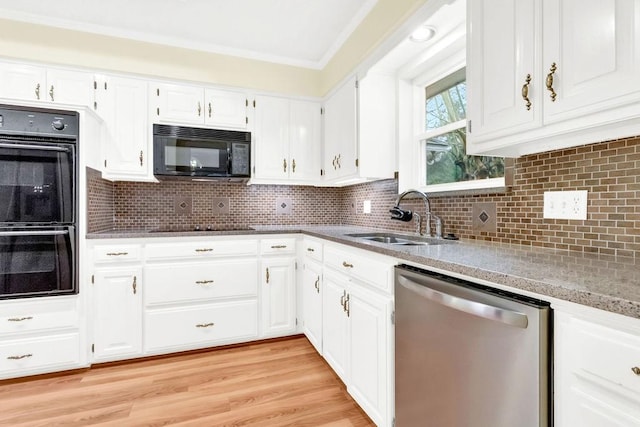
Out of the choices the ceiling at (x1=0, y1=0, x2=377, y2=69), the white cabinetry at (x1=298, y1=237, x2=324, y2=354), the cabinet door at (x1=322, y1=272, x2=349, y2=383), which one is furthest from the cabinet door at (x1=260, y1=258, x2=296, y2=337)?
the ceiling at (x1=0, y1=0, x2=377, y2=69)

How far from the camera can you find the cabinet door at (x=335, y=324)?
1810 millimetres

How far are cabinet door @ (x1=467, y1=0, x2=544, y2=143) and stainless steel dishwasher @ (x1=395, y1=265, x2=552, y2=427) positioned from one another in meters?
0.64

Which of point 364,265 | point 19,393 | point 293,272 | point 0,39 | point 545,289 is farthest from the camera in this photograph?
point 293,272

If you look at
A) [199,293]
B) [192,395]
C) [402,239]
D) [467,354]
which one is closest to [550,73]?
[467,354]

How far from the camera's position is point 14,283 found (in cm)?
196

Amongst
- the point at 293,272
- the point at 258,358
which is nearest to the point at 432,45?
the point at 293,272

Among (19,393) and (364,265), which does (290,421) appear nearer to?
(364,265)

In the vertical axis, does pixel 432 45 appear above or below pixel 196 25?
below

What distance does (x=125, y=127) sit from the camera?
246cm

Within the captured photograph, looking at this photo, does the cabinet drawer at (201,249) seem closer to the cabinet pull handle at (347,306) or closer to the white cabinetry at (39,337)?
the white cabinetry at (39,337)

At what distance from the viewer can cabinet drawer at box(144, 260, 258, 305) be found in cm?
228

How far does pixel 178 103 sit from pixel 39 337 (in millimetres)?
1893

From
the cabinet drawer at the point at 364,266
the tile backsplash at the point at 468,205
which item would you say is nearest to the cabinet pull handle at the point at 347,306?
the cabinet drawer at the point at 364,266

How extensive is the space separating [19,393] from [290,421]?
64.2 inches
